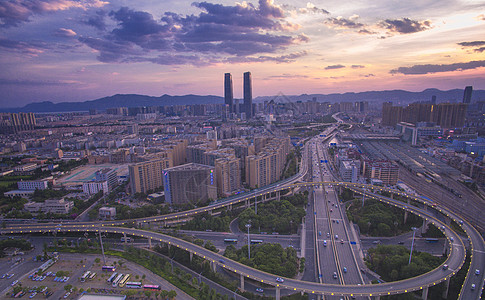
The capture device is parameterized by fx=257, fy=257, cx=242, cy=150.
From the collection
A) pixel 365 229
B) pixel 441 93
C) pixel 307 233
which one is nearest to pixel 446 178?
pixel 365 229

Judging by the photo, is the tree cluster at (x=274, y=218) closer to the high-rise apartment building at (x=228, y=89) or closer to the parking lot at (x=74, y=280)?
the parking lot at (x=74, y=280)

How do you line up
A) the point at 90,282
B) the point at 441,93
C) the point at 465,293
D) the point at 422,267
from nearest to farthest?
1. the point at 465,293
2. the point at 422,267
3. the point at 90,282
4. the point at 441,93

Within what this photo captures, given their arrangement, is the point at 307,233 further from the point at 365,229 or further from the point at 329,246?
the point at 365,229

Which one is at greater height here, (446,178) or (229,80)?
(229,80)

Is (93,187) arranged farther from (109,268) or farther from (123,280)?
(123,280)

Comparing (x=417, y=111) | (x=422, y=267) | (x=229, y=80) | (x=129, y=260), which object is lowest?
(x=129, y=260)

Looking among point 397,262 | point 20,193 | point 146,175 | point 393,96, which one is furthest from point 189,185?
point 393,96

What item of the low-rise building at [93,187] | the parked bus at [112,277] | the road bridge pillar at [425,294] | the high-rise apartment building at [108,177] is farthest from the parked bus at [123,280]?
the high-rise apartment building at [108,177]
